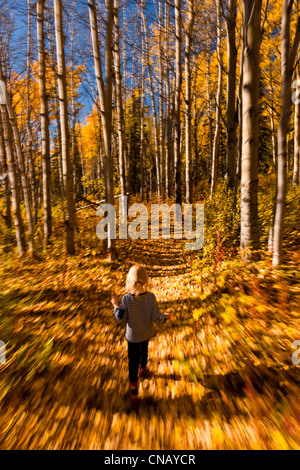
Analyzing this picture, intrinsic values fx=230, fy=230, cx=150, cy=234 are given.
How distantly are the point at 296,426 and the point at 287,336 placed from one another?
101 cm

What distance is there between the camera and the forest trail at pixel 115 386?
2127 mm

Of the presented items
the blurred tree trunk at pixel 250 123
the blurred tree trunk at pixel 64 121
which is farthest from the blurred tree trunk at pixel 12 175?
the blurred tree trunk at pixel 250 123

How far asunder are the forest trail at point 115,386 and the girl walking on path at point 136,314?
0.41 metres

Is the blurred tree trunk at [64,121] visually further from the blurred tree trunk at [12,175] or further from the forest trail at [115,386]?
the forest trail at [115,386]

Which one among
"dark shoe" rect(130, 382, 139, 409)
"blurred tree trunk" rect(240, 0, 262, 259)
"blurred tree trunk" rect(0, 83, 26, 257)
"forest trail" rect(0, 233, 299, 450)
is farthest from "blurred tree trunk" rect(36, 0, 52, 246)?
"dark shoe" rect(130, 382, 139, 409)

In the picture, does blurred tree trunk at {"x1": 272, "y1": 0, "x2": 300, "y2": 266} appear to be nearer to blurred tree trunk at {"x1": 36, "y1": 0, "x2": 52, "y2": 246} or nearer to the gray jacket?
the gray jacket

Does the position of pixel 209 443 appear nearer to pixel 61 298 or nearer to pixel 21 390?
pixel 21 390

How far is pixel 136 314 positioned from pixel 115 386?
105 cm

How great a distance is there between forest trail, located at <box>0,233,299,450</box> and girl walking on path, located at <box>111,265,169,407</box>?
1.36 feet

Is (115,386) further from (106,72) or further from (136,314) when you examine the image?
(106,72)

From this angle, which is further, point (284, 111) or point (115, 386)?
point (284, 111)

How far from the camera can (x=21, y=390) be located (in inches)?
104

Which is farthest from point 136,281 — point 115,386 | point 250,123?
point 250,123

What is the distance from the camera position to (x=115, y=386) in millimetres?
2836
